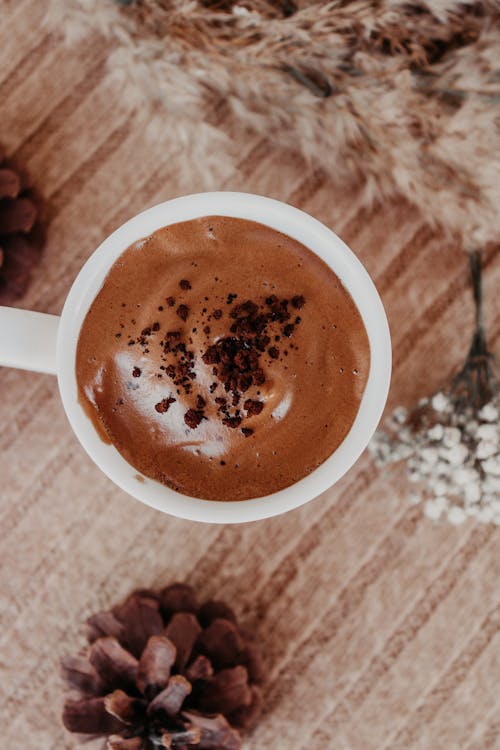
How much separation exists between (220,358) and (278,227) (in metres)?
0.18

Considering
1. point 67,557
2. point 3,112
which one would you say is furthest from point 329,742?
point 3,112

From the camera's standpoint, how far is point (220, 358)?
2.66 feet

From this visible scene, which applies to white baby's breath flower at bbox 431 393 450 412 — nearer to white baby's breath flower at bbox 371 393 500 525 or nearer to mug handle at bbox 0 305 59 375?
white baby's breath flower at bbox 371 393 500 525

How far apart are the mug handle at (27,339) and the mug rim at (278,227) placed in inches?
1.0

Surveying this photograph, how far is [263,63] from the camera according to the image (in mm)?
1075

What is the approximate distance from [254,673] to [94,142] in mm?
870

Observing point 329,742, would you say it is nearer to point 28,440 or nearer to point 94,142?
point 28,440

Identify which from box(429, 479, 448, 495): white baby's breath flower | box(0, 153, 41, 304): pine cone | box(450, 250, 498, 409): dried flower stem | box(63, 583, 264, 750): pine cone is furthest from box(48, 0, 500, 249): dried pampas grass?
box(63, 583, 264, 750): pine cone

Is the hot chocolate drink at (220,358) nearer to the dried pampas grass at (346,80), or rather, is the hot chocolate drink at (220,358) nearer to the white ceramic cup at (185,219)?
the white ceramic cup at (185,219)

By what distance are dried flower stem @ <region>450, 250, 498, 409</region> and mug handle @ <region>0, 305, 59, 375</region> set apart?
592mm

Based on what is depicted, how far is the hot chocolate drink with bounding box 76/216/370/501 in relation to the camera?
826mm

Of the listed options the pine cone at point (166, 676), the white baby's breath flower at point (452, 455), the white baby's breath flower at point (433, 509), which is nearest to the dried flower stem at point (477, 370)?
the white baby's breath flower at point (452, 455)

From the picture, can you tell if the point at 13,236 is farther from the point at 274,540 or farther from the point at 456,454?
the point at 456,454

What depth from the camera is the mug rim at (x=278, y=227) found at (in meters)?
0.85
